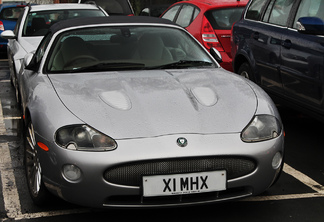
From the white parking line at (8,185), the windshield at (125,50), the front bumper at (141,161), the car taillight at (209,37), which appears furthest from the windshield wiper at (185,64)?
the car taillight at (209,37)

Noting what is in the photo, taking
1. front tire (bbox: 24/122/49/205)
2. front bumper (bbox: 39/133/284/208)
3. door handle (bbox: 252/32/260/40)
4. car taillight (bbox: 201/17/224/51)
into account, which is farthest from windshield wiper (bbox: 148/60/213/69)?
car taillight (bbox: 201/17/224/51)

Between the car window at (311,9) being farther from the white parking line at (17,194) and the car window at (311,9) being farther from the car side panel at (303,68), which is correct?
the white parking line at (17,194)

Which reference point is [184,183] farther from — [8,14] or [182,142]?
[8,14]

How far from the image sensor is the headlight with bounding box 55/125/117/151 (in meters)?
3.94

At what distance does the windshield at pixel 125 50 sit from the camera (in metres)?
5.32

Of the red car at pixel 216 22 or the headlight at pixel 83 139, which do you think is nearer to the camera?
the headlight at pixel 83 139

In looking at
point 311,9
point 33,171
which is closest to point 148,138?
point 33,171

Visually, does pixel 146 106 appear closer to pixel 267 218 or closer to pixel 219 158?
pixel 219 158

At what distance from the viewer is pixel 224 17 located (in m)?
9.74

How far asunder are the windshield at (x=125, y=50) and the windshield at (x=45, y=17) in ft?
13.2

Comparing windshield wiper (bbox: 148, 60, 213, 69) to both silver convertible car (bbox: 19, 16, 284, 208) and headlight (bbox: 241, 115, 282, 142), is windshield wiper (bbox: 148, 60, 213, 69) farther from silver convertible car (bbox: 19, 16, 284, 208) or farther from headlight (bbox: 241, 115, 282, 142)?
headlight (bbox: 241, 115, 282, 142)

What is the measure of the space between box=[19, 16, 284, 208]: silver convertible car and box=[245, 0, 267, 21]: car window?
8.94 ft

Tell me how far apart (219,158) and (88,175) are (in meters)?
0.84

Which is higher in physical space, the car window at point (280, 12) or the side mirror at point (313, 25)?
the side mirror at point (313, 25)
